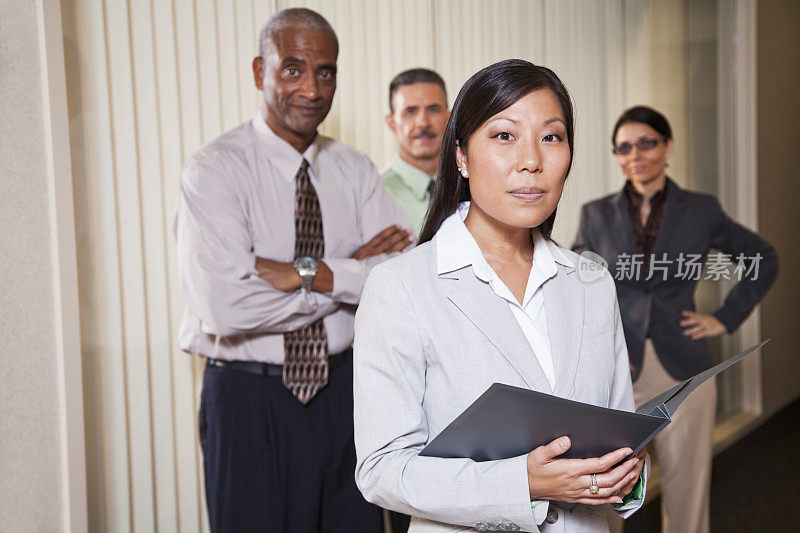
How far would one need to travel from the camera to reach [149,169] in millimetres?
2223

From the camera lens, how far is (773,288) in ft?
11.5

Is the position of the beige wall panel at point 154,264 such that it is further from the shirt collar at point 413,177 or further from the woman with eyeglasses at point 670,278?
the woman with eyeglasses at point 670,278

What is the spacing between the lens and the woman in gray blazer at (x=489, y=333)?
1.24m

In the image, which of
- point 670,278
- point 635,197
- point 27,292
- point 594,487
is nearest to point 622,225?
point 635,197

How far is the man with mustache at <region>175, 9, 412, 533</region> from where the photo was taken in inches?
85.3

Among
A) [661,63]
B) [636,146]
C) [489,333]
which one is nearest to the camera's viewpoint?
[489,333]

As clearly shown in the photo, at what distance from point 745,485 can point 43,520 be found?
3.03m

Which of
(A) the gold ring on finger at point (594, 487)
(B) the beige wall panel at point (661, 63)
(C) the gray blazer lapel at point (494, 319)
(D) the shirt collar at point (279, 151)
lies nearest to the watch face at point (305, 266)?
(D) the shirt collar at point (279, 151)

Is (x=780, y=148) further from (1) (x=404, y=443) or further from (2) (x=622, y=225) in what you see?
(1) (x=404, y=443)

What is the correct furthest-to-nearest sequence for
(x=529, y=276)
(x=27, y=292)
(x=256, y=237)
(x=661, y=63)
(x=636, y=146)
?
1. (x=661, y=63)
2. (x=636, y=146)
3. (x=256, y=237)
4. (x=27, y=292)
5. (x=529, y=276)

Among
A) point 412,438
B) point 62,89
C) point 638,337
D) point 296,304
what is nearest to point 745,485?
point 638,337

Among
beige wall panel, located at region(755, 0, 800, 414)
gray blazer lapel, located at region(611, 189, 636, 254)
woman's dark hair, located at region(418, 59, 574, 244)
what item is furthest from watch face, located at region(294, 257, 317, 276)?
beige wall panel, located at region(755, 0, 800, 414)

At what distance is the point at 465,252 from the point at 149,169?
1.19 m

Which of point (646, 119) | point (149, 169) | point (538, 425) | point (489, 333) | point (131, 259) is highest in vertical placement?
point (646, 119)
